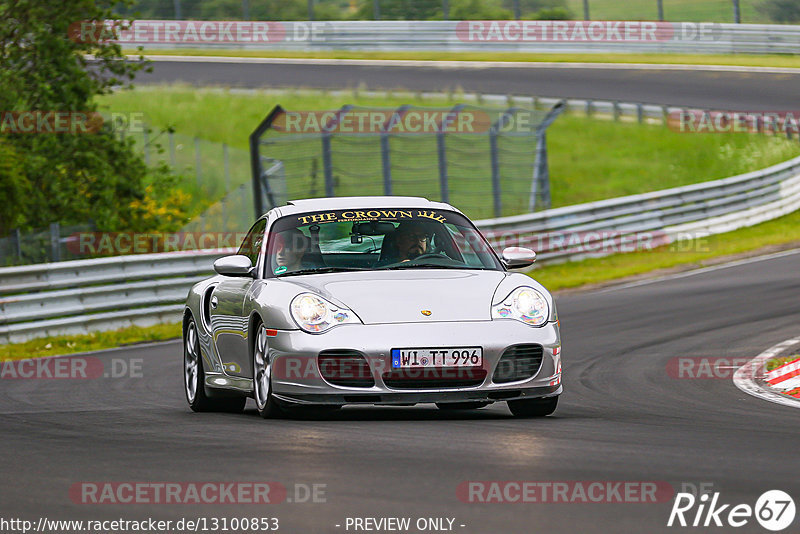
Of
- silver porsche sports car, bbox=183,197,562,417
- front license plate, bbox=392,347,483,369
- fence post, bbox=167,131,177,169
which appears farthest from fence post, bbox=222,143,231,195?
front license plate, bbox=392,347,483,369

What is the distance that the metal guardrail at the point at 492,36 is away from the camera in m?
39.8

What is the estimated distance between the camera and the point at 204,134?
110 ft

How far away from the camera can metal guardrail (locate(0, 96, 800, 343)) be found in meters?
17.1

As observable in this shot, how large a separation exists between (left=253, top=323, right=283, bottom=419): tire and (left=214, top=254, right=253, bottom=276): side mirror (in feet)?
1.65

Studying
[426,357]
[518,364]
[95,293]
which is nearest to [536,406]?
[518,364]

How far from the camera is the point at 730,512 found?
5250 millimetres

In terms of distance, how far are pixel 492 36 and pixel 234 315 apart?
3360 centimetres

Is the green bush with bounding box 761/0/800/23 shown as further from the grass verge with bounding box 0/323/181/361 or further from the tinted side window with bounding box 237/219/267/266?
the tinted side window with bounding box 237/219/267/266

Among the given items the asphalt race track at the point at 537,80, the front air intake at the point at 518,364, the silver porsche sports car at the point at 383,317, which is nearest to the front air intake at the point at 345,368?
the silver porsche sports car at the point at 383,317

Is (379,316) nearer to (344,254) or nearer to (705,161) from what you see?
(344,254)

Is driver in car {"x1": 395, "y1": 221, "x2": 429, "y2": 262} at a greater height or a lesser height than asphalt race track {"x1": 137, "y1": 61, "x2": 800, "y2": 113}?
greater

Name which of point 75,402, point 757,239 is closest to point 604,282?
point 757,239

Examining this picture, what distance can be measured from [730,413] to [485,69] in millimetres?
30935

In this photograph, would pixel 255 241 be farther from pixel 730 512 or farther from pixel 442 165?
pixel 442 165
